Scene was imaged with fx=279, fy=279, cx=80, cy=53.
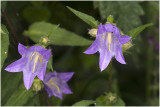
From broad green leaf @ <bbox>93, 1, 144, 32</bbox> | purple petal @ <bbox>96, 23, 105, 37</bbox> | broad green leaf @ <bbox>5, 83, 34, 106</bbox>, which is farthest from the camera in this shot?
broad green leaf @ <bbox>93, 1, 144, 32</bbox>

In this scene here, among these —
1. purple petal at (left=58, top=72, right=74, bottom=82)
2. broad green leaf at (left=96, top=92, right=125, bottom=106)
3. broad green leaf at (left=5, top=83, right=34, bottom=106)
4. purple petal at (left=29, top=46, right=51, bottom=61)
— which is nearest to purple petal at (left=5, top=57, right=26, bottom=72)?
purple petal at (left=29, top=46, right=51, bottom=61)

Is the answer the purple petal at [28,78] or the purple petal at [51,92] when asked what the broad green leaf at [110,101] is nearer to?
the purple petal at [51,92]

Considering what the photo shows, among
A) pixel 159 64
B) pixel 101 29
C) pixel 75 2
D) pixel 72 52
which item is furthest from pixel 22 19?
pixel 159 64

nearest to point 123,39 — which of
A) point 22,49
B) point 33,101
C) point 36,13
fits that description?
point 22,49

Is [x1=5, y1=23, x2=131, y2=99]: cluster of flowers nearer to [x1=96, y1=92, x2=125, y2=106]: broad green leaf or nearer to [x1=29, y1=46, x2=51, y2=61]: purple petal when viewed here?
[x1=29, y1=46, x2=51, y2=61]: purple petal

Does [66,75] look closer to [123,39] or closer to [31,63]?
[31,63]

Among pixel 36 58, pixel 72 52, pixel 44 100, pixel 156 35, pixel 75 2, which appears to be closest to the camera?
pixel 36 58

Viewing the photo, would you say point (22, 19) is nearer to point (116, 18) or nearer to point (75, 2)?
point (75, 2)
